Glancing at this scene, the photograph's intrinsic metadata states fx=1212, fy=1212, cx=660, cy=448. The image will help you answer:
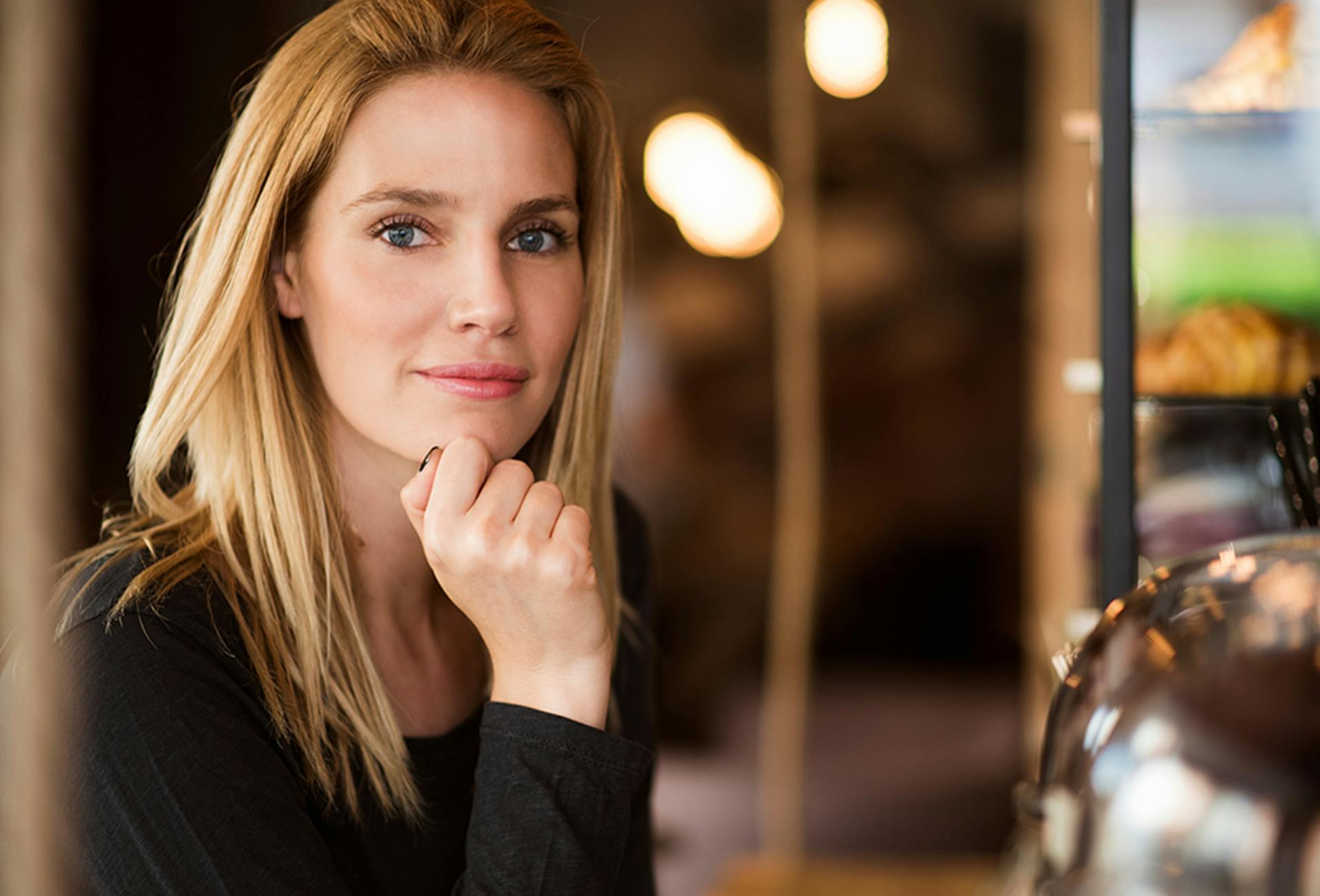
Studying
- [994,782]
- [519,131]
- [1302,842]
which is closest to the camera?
[1302,842]

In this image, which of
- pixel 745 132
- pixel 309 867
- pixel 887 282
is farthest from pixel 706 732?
pixel 309 867

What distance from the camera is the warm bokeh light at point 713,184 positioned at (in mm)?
3320

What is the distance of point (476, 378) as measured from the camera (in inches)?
37.6

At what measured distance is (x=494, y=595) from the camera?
83cm

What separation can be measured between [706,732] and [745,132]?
64.8 inches

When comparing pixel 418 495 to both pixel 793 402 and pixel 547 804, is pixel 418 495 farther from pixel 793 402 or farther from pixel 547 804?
pixel 793 402

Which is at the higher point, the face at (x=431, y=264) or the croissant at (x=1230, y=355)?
the face at (x=431, y=264)

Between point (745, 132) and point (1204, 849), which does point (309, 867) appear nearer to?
point (1204, 849)

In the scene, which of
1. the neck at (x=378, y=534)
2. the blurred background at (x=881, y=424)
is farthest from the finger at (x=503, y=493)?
the blurred background at (x=881, y=424)

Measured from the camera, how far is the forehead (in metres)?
0.94

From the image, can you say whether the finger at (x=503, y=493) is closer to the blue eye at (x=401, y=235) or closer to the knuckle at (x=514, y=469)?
the knuckle at (x=514, y=469)

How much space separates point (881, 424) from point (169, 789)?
2735 millimetres

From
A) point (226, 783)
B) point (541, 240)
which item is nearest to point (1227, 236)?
point (541, 240)

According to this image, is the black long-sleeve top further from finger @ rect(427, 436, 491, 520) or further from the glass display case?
the glass display case
